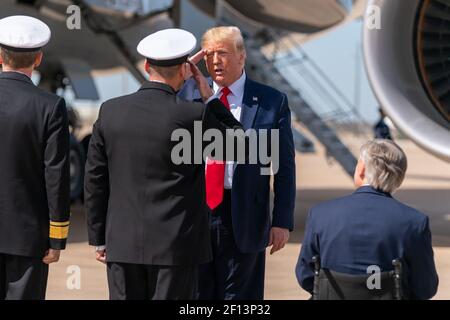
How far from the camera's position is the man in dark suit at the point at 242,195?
12.7 ft

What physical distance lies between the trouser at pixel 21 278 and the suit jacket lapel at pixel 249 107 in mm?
1060

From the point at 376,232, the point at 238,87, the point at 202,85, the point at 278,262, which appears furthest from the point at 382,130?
the point at 376,232

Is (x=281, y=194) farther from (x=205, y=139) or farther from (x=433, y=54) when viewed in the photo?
(x=433, y=54)

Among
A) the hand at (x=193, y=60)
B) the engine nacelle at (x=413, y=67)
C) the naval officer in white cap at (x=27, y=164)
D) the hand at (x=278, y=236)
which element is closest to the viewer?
the hand at (x=193, y=60)

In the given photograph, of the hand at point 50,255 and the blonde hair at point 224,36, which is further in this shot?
the blonde hair at point 224,36

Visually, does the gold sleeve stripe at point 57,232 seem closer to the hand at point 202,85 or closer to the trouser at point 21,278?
the trouser at point 21,278

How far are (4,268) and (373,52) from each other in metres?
4.13

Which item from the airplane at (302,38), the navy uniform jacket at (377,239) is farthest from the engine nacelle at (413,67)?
the navy uniform jacket at (377,239)

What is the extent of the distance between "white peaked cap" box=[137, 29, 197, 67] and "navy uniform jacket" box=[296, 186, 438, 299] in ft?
2.73

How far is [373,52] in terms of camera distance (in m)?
7.09

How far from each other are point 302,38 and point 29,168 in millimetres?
11081

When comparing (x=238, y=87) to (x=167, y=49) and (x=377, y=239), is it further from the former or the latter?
(x=377, y=239)

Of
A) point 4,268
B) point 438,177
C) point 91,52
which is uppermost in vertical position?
point 4,268
